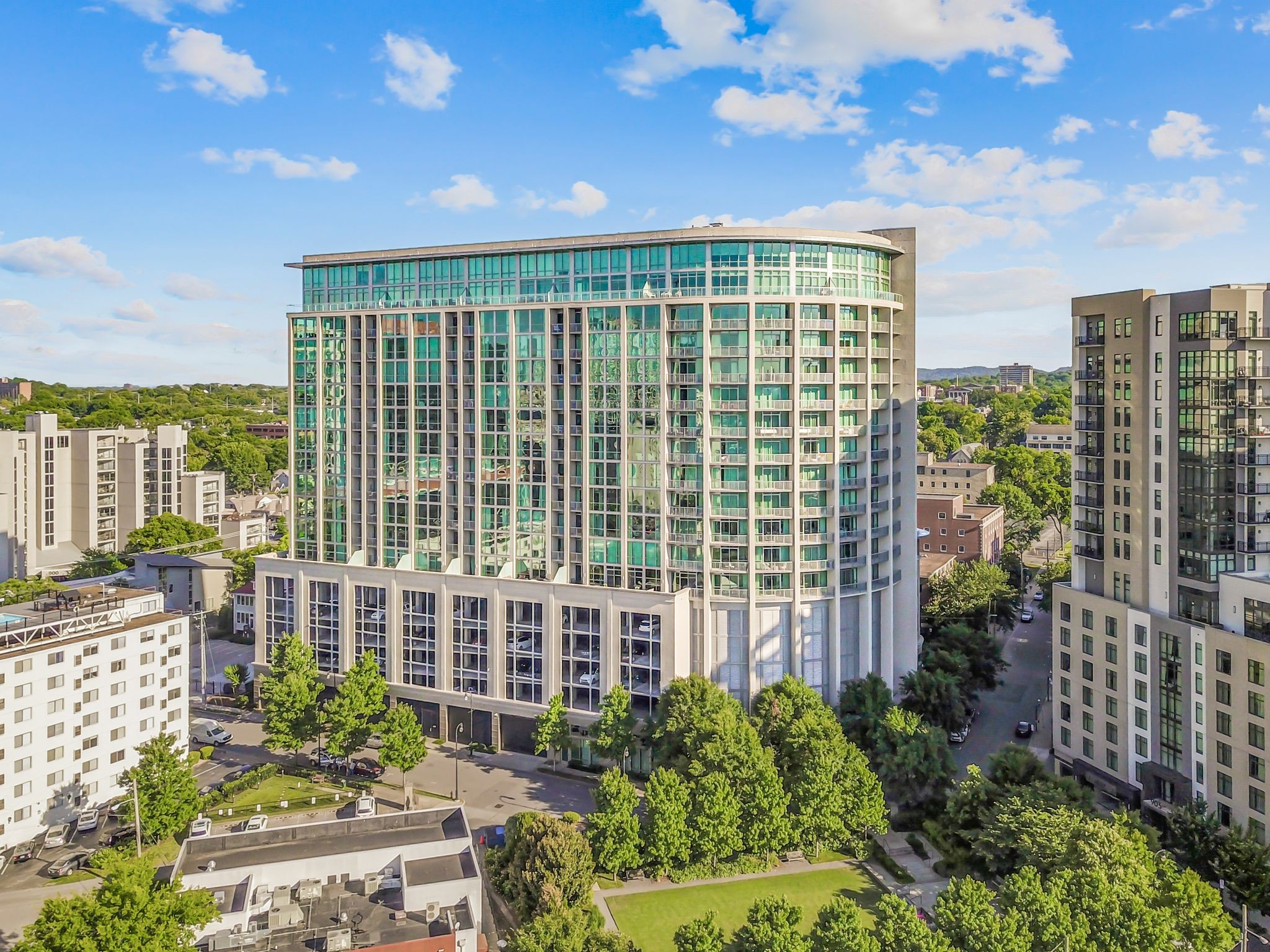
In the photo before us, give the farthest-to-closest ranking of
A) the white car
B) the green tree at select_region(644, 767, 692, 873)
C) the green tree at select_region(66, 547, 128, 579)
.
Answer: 1. the green tree at select_region(66, 547, 128, 579)
2. the white car
3. the green tree at select_region(644, 767, 692, 873)

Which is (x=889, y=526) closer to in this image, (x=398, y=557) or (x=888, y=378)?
(x=888, y=378)

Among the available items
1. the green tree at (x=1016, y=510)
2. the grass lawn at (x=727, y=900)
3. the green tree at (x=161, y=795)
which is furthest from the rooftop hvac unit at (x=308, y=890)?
the green tree at (x=1016, y=510)

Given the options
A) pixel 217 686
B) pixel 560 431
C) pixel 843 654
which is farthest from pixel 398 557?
pixel 843 654

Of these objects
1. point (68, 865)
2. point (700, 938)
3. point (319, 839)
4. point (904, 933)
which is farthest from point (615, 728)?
point (68, 865)

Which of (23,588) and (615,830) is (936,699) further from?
(23,588)

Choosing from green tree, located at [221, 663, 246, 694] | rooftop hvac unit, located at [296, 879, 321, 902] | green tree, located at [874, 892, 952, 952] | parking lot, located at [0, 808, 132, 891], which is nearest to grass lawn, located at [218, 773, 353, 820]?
parking lot, located at [0, 808, 132, 891]

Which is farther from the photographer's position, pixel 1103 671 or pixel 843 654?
pixel 843 654

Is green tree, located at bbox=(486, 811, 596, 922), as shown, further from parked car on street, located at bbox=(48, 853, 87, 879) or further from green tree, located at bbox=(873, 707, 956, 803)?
parked car on street, located at bbox=(48, 853, 87, 879)
